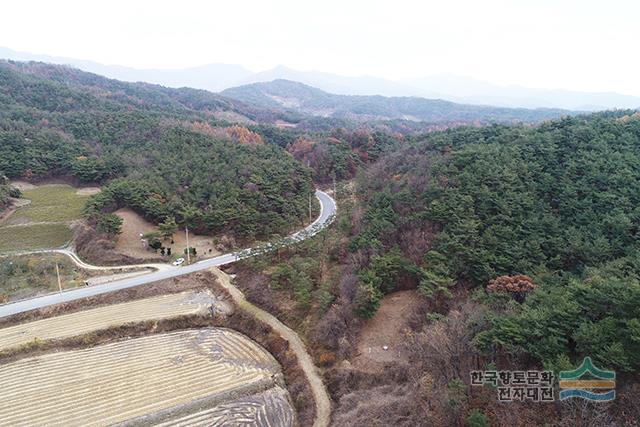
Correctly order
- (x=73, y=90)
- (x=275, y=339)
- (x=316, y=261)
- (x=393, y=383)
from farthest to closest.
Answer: (x=73, y=90)
(x=316, y=261)
(x=275, y=339)
(x=393, y=383)

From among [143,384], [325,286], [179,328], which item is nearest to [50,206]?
[179,328]

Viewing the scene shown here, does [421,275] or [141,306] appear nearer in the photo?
[421,275]

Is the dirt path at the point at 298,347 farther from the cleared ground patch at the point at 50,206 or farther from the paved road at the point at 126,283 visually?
the cleared ground patch at the point at 50,206

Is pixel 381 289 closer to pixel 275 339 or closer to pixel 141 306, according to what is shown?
pixel 275 339

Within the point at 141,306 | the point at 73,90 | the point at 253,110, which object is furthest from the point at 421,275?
the point at 253,110

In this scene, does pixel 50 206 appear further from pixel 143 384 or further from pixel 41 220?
pixel 143 384

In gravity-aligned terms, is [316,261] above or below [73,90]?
below

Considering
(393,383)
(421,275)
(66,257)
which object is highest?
(421,275)
